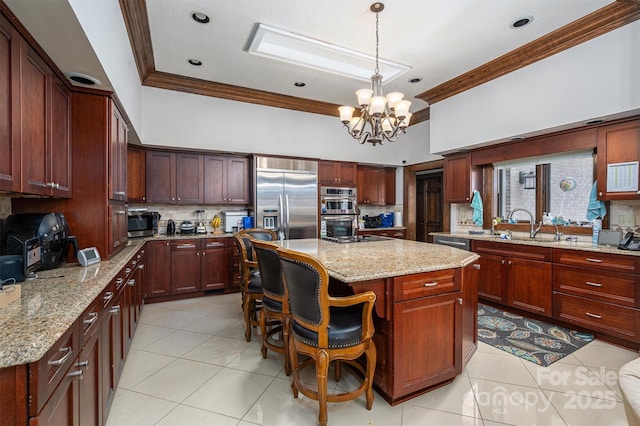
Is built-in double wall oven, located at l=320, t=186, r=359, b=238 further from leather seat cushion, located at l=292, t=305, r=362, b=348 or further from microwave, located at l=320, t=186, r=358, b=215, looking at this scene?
leather seat cushion, located at l=292, t=305, r=362, b=348

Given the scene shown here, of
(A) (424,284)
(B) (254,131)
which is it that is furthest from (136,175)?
(A) (424,284)

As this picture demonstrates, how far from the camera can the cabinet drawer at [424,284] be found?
188cm

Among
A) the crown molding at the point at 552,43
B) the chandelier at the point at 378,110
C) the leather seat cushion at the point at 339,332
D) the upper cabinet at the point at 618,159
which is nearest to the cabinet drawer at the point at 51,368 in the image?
the leather seat cushion at the point at 339,332

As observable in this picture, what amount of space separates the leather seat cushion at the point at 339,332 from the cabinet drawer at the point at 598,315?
106 inches

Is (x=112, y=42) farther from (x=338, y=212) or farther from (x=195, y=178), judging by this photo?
(x=338, y=212)

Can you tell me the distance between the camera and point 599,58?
300 cm

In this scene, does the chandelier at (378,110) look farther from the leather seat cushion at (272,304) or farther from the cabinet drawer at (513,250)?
the cabinet drawer at (513,250)

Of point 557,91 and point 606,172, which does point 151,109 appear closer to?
point 557,91

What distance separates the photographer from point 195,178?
15.0 ft

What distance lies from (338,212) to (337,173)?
0.73 metres

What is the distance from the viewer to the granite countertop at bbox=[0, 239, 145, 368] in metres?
0.91

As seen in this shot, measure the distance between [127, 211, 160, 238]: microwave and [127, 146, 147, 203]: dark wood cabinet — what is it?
0.80 feet

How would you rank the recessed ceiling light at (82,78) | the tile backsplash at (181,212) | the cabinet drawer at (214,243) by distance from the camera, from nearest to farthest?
the recessed ceiling light at (82,78) → the cabinet drawer at (214,243) → the tile backsplash at (181,212)

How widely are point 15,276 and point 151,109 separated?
3257 millimetres
